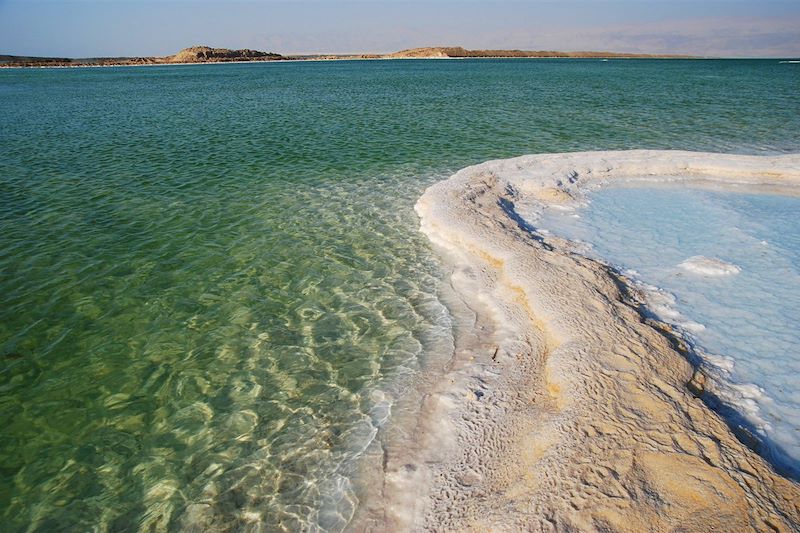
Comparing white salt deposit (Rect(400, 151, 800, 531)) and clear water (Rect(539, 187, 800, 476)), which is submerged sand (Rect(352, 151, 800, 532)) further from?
clear water (Rect(539, 187, 800, 476))

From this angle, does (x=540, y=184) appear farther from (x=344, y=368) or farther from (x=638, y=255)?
(x=344, y=368)

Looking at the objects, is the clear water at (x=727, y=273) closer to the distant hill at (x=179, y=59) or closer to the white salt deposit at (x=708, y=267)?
the white salt deposit at (x=708, y=267)

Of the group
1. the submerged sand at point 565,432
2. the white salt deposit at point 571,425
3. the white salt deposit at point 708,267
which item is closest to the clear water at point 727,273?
the white salt deposit at point 708,267

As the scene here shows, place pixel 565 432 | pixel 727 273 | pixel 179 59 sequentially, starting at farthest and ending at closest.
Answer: pixel 179 59 < pixel 727 273 < pixel 565 432

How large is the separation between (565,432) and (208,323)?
528cm

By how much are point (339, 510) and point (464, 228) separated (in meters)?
6.32

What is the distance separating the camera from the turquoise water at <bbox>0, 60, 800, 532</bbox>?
172 inches

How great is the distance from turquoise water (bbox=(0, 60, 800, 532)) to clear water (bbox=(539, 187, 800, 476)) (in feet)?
11.5

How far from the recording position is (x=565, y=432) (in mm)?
4266

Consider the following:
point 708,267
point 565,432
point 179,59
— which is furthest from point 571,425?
point 179,59

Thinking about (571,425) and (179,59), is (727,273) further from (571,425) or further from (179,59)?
(179,59)

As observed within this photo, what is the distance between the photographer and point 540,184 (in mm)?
12148

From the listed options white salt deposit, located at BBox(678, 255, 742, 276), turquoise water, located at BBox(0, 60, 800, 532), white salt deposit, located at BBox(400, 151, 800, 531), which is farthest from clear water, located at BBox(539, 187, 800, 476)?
turquoise water, located at BBox(0, 60, 800, 532)

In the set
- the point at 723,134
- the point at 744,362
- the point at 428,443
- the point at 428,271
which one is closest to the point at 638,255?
the point at 744,362
